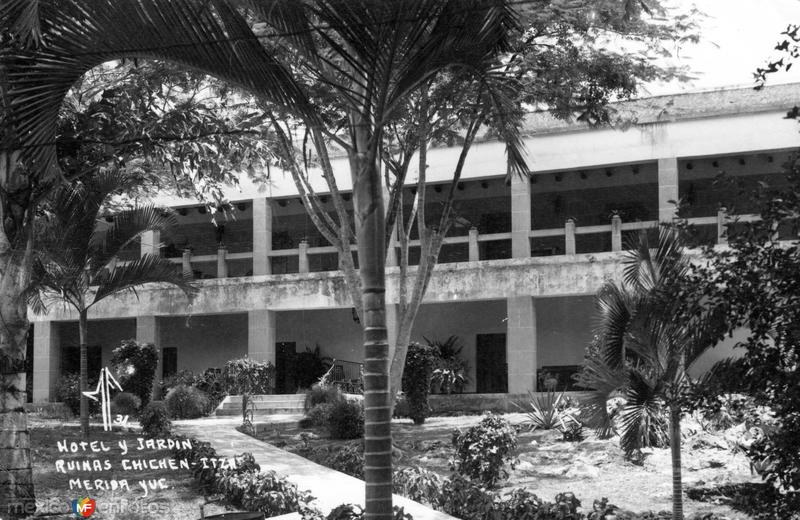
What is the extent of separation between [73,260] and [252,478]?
17.1ft

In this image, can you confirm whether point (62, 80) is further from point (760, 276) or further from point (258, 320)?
point (258, 320)

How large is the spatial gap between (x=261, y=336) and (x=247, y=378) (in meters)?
1.60

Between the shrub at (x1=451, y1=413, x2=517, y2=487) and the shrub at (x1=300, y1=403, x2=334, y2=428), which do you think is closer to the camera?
the shrub at (x1=451, y1=413, x2=517, y2=487)

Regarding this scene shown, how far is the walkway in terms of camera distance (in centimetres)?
954

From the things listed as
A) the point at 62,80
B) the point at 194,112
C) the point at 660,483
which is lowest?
the point at 660,483

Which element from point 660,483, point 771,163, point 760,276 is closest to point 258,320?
point 771,163

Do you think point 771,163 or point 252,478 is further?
point 771,163

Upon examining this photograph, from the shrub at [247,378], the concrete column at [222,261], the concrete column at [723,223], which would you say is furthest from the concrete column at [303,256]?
the concrete column at [723,223]

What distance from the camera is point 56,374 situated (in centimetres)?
2772

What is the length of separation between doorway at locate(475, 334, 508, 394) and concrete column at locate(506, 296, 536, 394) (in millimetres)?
3623

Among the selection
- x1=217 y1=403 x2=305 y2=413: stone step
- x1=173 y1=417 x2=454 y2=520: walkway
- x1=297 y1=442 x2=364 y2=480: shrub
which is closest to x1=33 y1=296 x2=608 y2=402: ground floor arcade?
x1=217 y1=403 x2=305 y2=413: stone step

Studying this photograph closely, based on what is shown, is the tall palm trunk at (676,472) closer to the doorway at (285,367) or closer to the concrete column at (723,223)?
the concrete column at (723,223)

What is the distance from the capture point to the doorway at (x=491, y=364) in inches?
1005

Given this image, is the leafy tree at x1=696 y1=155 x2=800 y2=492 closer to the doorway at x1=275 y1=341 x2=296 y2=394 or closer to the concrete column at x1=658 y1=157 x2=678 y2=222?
the concrete column at x1=658 y1=157 x2=678 y2=222
